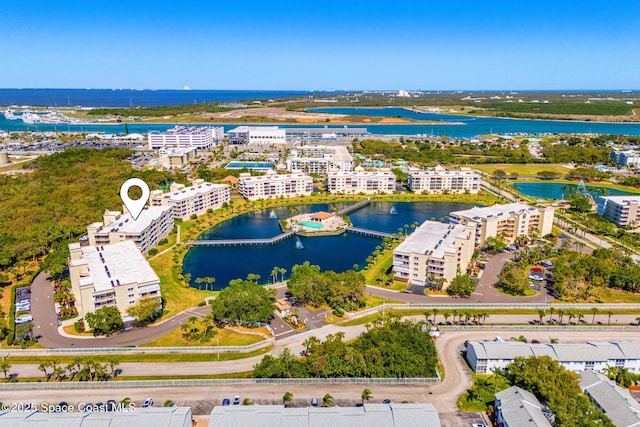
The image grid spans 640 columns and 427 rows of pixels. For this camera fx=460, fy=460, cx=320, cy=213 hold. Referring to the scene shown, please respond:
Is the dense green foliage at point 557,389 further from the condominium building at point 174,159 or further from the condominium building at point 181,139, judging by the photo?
the condominium building at point 181,139

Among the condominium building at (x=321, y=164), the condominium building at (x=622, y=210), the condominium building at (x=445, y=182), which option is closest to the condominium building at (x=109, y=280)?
the condominium building at (x=445, y=182)

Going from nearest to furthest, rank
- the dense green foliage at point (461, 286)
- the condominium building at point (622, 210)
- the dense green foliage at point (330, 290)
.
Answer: the dense green foliage at point (330, 290) → the dense green foliage at point (461, 286) → the condominium building at point (622, 210)

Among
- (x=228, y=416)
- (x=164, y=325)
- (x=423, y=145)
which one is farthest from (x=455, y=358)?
(x=423, y=145)

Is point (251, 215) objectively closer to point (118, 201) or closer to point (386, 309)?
point (118, 201)

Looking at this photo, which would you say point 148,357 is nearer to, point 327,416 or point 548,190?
point 327,416

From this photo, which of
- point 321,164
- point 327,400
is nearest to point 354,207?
point 321,164

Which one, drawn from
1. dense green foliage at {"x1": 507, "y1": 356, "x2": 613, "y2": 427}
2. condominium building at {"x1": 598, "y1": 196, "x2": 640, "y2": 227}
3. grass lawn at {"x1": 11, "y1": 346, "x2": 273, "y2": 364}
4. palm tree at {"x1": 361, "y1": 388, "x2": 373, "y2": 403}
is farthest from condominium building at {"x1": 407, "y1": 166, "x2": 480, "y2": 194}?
palm tree at {"x1": 361, "y1": 388, "x2": 373, "y2": 403}

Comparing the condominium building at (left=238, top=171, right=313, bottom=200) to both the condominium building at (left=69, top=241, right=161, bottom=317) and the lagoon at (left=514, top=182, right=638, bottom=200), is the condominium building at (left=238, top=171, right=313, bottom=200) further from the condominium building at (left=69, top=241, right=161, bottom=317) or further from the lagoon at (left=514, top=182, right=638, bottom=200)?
the lagoon at (left=514, top=182, right=638, bottom=200)
